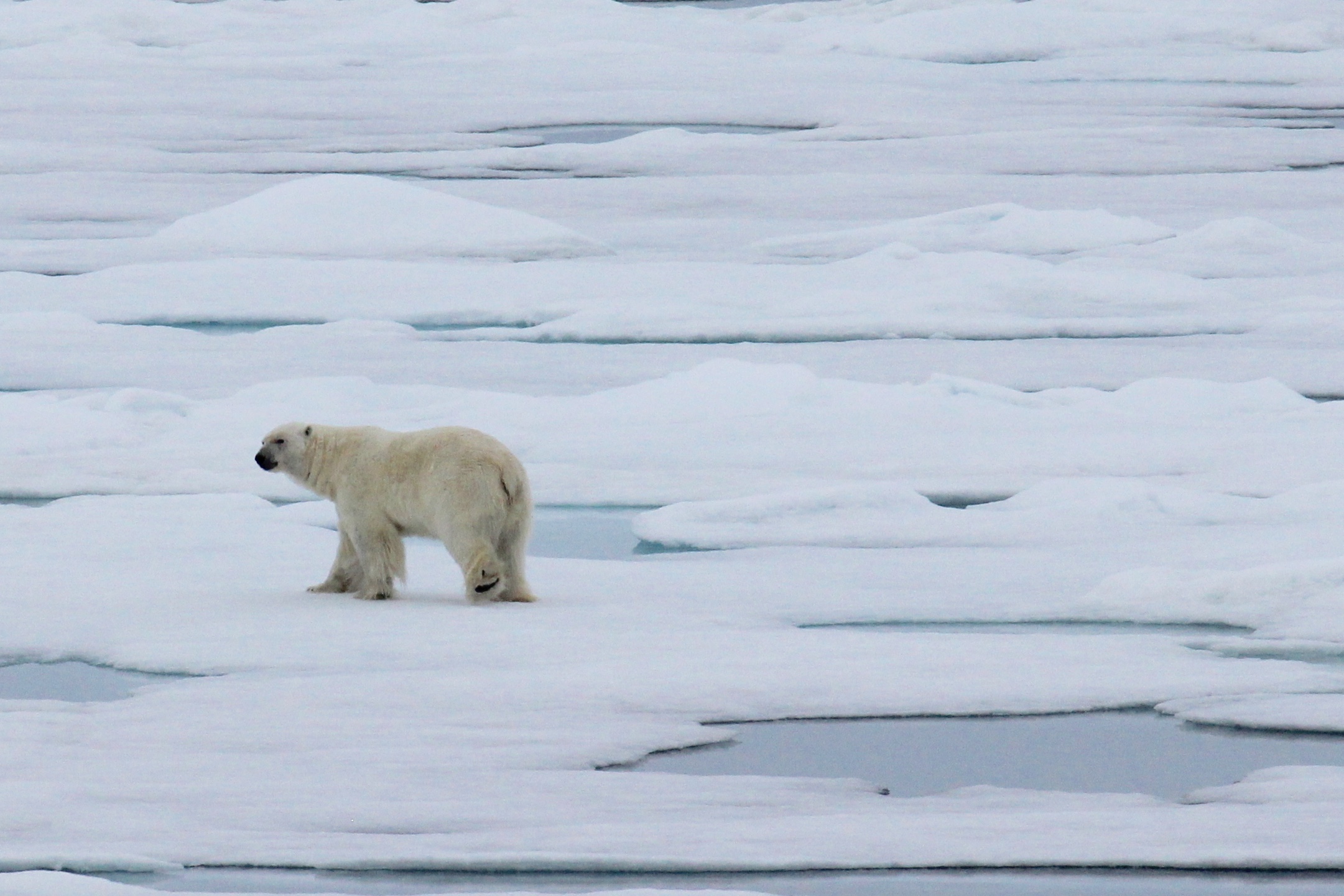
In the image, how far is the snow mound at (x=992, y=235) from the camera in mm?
11875

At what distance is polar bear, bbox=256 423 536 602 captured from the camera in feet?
15.9

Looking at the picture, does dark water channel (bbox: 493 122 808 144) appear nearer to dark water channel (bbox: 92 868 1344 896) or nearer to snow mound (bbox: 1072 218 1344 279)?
snow mound (bbox: 1072 218 1344 279)

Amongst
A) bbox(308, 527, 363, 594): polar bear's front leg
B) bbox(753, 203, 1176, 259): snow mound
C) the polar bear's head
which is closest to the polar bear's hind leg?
bbox(308, 527, 363, 594): polar bear's front leg

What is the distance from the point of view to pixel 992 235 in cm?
1209

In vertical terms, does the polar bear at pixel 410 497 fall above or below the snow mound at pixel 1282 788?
above

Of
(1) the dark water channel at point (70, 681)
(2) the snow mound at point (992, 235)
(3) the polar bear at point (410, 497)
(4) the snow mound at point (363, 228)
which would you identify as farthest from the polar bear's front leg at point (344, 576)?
(2) the snow mound at point (992, 235)

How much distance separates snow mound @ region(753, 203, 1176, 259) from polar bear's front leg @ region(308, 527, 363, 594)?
6937 mm

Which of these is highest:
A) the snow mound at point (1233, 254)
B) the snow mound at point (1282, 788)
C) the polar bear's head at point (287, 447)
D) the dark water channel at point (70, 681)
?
the polar bear's head at point (287, 447)

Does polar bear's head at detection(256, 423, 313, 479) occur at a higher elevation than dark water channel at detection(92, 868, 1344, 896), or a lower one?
higher

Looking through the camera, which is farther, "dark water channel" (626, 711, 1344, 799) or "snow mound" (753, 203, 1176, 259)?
"snow mound" (753, 203, 1176, 259)

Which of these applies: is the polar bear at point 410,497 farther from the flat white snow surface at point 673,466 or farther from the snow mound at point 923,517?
the snow mound at point 923,517

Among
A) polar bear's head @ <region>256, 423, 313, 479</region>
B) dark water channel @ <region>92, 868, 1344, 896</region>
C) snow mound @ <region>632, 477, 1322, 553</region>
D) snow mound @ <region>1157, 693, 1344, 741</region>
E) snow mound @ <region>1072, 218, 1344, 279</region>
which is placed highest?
polar bear's head @ <region>256, 423, 313, 479</region>

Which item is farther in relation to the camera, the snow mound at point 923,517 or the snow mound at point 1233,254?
the snow mound at point 1233,254

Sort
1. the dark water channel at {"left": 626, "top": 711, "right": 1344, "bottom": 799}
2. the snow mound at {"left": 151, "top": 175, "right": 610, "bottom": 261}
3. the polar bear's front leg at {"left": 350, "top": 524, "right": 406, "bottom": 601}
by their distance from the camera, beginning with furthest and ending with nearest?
the snow mound at {"left": 151, "top": 175, "right": 610, "bottom": 261} → the polar bear's front leg at {"left": 350, "top": 524, "right": 406, "bottom": 601} → the dark water channel at {"left": 626, "top": 711, "right": 1344, "bottom": 799}
